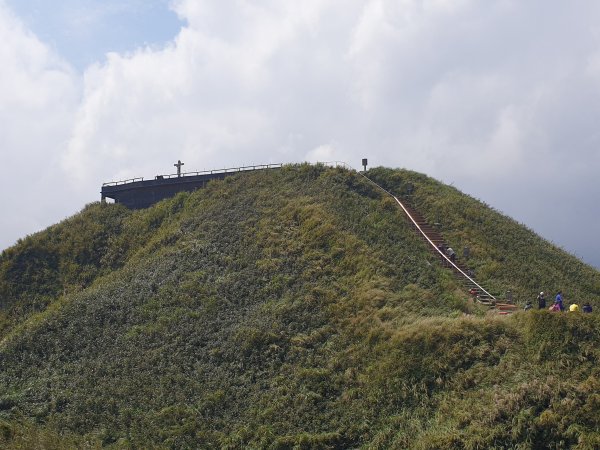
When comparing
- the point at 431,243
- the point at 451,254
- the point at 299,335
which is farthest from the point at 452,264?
the point at 299,335

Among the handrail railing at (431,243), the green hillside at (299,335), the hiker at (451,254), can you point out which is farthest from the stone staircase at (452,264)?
the green hillside at (299,335)

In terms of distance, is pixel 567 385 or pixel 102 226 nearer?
pixel 567 385

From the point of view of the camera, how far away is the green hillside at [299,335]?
16.6 metres

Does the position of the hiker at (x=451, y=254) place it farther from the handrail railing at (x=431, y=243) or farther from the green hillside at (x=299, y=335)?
the green hillside at (x=299, y=335)

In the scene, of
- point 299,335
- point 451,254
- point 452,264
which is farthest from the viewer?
point 451,254

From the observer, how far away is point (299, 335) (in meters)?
22.4

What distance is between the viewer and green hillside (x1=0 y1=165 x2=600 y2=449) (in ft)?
54.5

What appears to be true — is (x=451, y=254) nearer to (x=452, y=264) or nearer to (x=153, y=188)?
(x=452, y=264)

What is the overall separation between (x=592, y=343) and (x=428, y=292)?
746 centimetres

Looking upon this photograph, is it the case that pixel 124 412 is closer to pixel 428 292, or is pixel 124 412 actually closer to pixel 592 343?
pixel 428 292

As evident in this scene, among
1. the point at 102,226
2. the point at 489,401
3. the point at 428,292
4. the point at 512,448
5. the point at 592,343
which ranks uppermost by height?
the point at 102,226

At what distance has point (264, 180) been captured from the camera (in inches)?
1513

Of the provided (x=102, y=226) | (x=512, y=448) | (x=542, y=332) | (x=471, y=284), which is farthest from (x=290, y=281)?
(x=102, y=226)

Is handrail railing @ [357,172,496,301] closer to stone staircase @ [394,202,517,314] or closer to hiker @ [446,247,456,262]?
stone staircase @ [394,202,517,314]
